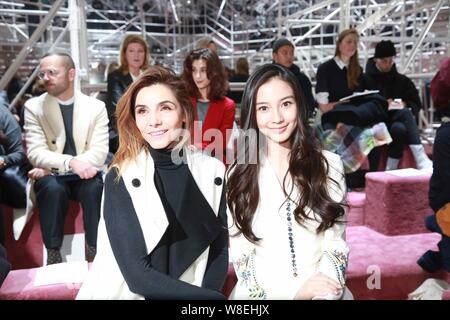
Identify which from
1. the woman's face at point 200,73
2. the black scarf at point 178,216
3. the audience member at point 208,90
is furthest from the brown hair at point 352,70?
the black scarf at point 178,216

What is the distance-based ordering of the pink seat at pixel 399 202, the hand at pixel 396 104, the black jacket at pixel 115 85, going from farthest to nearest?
the hand at pixel 396 104 < the black jacket at pixel 115 85 < the pink seat at pixel 399 202

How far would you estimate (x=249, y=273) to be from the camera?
121 centimetres

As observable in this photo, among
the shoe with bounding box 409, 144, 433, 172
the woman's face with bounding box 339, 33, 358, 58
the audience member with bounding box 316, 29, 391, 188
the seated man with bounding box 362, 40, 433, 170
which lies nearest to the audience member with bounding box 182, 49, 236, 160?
the audience member with bounding box 316, 29, 391, 188

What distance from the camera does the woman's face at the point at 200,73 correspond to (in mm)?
1907

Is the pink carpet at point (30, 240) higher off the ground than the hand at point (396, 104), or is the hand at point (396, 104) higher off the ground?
the hand at point (396, 104)

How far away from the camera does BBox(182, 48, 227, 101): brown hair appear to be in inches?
74.9

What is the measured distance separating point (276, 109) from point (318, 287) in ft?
1.55

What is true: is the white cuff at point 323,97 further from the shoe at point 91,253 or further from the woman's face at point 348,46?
the shoe at point 91,253

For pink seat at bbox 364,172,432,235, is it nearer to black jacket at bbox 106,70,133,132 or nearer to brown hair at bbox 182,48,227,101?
brown hair at bbox 182,48,227,101

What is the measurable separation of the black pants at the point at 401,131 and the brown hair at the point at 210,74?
4.11 feet

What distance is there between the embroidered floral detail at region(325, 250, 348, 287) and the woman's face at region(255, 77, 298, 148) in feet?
1.10

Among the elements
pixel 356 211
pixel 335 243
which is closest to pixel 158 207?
pixel 335 243

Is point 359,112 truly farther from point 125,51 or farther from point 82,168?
point 82,168
